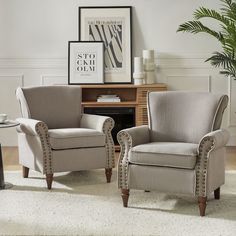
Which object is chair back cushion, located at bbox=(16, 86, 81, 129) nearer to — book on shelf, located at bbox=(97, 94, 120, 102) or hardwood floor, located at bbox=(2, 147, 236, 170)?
hardwood floor, located at bbox=(2, 147, 236, 170)

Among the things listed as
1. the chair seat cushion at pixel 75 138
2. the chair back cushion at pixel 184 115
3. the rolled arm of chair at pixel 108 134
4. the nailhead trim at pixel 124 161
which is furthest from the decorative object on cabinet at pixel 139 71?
the nailhead trim at pixel 124 161

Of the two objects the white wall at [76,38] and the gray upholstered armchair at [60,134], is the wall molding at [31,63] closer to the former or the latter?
the white wall at [76,38]

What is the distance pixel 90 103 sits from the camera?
652 cm

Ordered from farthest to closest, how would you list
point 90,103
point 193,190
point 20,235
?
point 90,103, point 193,190, point 20,235

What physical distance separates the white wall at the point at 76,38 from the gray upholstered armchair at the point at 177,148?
239 cm

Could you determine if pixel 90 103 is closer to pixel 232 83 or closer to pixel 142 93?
pixel 142 93

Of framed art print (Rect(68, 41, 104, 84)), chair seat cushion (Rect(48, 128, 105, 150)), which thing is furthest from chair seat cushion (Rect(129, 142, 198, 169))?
framed art print (Rect(68, 41, 104, 84))

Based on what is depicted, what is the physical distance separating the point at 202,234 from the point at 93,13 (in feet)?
13.2

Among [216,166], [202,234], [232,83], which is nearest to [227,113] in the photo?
[232,83]

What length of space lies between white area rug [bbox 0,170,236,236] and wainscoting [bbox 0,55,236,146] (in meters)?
Result: 2.23

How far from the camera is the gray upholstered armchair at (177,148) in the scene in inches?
152

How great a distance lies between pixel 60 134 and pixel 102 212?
3.32 feet

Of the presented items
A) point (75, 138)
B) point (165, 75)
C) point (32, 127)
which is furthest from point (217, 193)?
point (165, 75)

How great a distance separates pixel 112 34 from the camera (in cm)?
684
